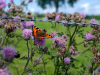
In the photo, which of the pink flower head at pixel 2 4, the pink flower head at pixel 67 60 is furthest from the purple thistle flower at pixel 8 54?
the pink flower head at pixel 2 4

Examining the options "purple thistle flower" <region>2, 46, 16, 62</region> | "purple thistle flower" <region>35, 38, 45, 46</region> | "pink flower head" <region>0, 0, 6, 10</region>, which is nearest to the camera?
"purple thistle flower" <region>2, 46, 16, 62</region>

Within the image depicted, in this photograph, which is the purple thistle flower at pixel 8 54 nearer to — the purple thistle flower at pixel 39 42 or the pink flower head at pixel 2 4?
the purple thistle flower at pixel 39 42

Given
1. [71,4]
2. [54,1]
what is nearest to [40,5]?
[54,1]

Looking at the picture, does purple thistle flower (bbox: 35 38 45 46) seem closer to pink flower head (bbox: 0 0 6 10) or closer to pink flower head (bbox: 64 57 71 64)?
pink flower head (bbox: 64 57 71 64)

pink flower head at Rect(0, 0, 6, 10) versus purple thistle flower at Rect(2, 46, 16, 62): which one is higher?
pink flower head at Rect(0, 0, 6, 10)

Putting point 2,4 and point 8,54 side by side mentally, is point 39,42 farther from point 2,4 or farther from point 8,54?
point 2,4

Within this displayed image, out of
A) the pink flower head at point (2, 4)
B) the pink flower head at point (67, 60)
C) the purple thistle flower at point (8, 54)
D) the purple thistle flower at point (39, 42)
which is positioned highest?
the pink flower head at point (2, 4)

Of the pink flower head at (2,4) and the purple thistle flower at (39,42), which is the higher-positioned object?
the pink flower head at (2,4)

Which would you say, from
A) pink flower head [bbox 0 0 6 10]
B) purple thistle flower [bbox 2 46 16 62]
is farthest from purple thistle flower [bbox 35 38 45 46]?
pink flower head [bbox 0 0 6 10]

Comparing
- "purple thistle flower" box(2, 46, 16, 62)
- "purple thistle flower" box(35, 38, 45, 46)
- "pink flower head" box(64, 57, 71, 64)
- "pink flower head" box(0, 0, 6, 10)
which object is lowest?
"pink flower head" box(64, 57, 71, 64)

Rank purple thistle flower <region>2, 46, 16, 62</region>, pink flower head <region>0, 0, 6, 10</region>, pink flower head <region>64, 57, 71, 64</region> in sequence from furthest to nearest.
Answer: pink flower head <region>0, 0, 6, 10</region> < pink flower head <region>64, 57, 71, 64</region> < purple thistle flower <region>2, 46, 16, 62</region>

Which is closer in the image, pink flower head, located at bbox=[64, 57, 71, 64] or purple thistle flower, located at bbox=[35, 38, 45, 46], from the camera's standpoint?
purple thistle flower, located at bbox=[35, 38, 45, 46]
